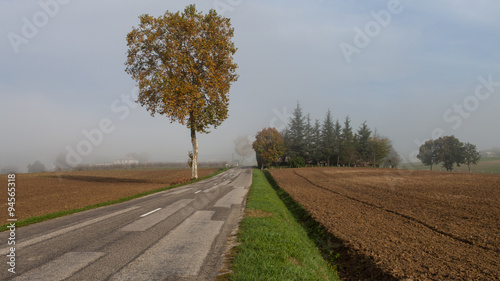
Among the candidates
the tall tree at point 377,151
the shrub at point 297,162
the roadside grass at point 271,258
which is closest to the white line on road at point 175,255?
the roadside grass at point 271,258

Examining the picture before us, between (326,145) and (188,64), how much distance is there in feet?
211

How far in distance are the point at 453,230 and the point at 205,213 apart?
8800 millimetres

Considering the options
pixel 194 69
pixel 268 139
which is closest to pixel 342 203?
pixel 194 69

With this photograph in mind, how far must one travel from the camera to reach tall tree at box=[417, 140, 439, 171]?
97.4 meters

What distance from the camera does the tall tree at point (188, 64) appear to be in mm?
26500

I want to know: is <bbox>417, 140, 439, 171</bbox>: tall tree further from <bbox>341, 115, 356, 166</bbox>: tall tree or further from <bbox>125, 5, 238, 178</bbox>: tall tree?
<bbox>125, 5, 238, 178</bbox>: tall tree

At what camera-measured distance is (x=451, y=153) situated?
89250 millimetres

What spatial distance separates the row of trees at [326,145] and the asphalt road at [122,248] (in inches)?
2700

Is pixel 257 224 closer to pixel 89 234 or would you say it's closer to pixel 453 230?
pixel 89 234

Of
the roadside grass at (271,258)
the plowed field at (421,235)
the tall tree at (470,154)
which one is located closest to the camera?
the roadside grass at (271,258)

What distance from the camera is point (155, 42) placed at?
28.5 m

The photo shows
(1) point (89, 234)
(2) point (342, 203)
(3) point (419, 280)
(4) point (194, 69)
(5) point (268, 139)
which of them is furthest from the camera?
(5) point (268, 139)

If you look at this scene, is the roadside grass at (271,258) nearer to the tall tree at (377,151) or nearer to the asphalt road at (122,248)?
the asphalt road at (122,248)

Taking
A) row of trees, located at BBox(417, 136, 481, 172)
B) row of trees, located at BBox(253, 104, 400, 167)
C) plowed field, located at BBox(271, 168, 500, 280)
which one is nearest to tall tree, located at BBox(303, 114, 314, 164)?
row of trees, located at BBox(253, 104, 400, 167)
